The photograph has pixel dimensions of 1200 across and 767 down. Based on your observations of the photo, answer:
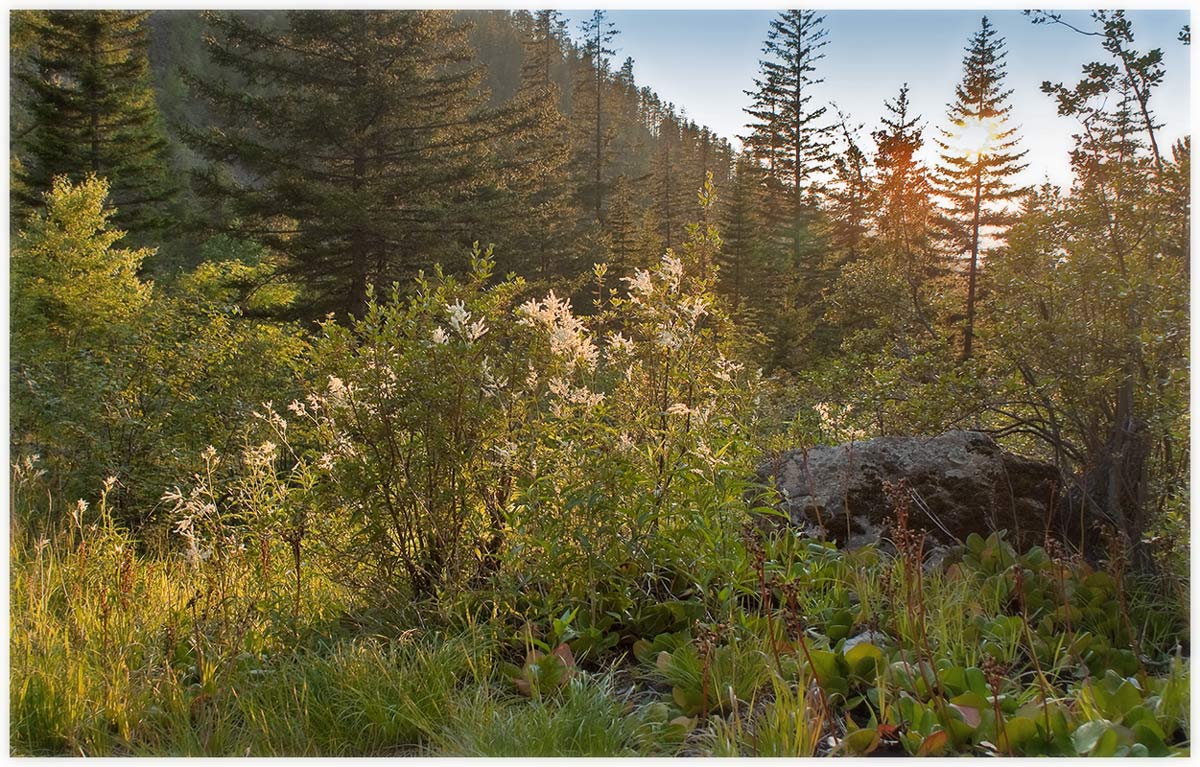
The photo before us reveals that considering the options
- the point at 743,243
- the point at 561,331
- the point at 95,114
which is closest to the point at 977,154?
the point at 561,331

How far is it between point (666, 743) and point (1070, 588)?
222 cm

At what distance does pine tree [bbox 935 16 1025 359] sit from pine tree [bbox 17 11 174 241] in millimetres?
12591

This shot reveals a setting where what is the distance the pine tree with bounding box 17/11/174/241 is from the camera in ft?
45.9

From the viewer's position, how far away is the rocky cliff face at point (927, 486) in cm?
448

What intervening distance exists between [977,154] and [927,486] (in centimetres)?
715

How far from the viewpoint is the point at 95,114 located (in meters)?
16.8

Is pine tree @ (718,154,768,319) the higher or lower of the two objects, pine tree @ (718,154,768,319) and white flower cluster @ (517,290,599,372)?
the higher

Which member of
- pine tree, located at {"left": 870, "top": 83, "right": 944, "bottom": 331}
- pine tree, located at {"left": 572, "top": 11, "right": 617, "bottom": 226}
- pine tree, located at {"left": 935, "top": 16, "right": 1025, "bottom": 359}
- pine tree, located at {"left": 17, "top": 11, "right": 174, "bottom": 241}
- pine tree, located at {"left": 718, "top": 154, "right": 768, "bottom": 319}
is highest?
pine tree, located at {"left": 572, "top": 11, "right": 617, "bottom": 226}

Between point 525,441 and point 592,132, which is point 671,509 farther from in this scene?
point 592,132

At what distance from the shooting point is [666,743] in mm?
2449

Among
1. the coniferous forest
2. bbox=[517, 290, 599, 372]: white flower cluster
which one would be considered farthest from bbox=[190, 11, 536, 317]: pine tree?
bbox=[517, 290, 599, 372]: white flower cluster

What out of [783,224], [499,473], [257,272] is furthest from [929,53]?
[783,224]

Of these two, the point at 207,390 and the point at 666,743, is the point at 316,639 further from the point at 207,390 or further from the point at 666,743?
the point at 207,390

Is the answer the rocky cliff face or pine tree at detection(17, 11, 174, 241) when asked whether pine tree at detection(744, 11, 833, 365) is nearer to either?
the rocky cliff face
